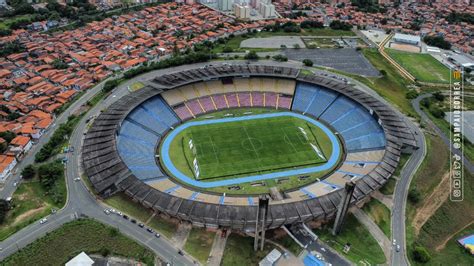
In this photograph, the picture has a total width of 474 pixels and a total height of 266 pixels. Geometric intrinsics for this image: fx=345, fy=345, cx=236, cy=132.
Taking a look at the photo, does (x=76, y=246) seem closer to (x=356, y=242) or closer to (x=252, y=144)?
(x=252, y=144)

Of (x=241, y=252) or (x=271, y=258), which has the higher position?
(x=271, y=258)

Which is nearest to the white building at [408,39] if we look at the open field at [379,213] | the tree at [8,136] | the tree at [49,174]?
the open field at [379,213]

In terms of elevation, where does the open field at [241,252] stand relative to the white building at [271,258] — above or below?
below

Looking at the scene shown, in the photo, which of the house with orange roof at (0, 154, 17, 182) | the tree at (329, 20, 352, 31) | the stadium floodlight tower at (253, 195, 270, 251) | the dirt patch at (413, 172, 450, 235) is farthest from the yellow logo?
the house with orange roof at (0, 154, 17, 182)

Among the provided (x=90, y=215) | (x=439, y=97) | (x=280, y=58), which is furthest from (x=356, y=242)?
(x=280, y=58)

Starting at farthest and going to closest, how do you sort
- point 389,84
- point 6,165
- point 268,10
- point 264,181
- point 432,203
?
point 268,10 < point 389,84 < point 264,181 < point 6,165 < point 432,203

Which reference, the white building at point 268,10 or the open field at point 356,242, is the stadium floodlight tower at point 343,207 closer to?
the open field at point 356,242
